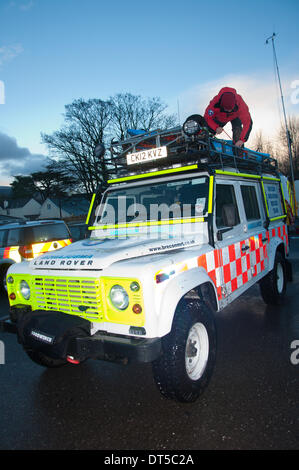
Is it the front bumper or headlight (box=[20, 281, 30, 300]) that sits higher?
headlight (box=[20, 281, 30, 300])

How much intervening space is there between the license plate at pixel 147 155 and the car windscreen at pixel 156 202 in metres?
0.33

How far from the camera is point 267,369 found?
3.13 metres

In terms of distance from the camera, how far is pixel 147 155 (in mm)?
3863

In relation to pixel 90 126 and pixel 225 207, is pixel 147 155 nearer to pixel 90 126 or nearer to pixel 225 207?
pixel 225 207

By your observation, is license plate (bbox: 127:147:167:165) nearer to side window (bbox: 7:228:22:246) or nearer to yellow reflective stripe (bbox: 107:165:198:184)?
yellow reflective stripe (bbox: 107:165:198:184)

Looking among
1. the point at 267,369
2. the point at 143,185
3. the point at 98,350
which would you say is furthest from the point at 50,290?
the point at 267,369

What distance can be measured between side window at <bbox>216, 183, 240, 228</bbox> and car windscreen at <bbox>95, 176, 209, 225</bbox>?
189 mm

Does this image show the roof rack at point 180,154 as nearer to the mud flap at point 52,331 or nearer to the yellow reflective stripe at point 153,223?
the yellow reflective stripe at point 153,223

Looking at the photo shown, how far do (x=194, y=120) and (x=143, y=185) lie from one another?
0.98m

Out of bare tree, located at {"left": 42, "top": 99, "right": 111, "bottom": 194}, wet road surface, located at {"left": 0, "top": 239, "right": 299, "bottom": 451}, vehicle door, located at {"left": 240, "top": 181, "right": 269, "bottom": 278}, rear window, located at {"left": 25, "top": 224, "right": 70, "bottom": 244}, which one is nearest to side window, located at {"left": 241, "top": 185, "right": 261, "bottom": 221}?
vehicle door, located at {"left": 240, "top": 181, "right": 269, "bottom": 278}

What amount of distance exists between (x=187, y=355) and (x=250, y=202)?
2.53m

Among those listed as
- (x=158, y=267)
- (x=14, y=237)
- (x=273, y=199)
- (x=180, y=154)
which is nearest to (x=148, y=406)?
(x=158, y=267)

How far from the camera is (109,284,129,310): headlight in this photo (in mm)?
2406
